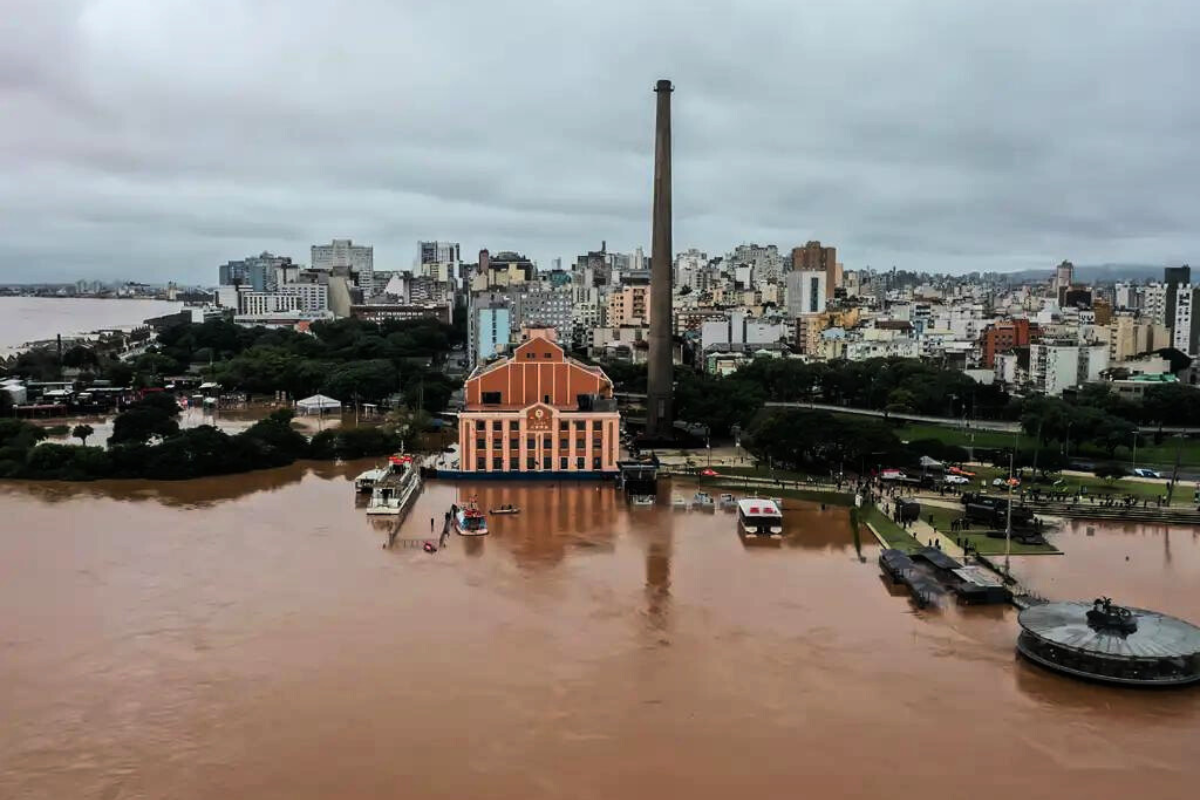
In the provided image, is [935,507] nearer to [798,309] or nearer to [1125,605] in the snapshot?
[1125,605]

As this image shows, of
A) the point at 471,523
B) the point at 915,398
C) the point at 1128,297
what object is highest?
the point at 1128,297

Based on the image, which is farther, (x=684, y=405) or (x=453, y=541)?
(x=684, y=405)

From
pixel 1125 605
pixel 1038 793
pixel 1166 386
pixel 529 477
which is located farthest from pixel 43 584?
pixel 1166 386

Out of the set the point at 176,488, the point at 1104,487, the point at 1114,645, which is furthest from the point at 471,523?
the point at 1104,487

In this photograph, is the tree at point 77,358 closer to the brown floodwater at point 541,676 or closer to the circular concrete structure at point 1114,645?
the brown floodwater at point 541,676

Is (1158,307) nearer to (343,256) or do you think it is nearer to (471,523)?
(471,523)

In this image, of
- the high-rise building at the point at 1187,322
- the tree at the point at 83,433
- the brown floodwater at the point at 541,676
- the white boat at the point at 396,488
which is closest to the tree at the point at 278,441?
the white boat at the point at 396,488
